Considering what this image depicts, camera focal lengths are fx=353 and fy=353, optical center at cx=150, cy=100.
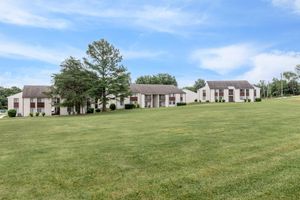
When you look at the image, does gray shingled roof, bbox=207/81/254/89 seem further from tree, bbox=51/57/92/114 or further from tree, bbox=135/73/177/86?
tree, bbox=51/57/92/114

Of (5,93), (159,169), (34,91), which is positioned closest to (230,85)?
(34,91)

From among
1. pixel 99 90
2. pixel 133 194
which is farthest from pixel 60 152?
pixel 99 90

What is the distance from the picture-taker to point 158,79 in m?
116

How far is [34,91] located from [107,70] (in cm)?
2971

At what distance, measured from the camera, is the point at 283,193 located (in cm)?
648

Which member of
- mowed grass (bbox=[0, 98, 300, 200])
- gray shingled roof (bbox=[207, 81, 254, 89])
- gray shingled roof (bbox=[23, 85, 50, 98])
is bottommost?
mowed grass (bbox=[0, 98, 300, 200])

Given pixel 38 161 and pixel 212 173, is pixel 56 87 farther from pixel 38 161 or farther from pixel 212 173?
pixel 212 173

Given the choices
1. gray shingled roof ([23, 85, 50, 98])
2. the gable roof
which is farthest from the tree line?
gray shingled roof ([23, 85, 50, 98])

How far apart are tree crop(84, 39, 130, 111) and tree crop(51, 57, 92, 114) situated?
1485mm

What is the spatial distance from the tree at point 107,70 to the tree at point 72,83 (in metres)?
1.48

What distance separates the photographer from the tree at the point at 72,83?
5288 cm

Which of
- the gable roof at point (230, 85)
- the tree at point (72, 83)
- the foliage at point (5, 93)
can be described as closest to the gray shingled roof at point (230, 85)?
the gable roof at point (230, 85)

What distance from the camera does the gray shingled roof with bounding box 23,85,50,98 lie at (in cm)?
7569

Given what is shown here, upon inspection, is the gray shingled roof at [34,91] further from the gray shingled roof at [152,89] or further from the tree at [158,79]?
the tree at [158,79]
